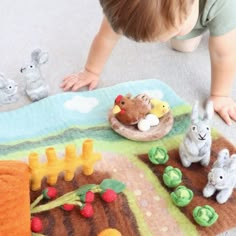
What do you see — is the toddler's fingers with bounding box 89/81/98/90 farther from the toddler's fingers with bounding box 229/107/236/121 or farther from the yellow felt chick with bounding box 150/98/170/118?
the toddler's fingers with bounding box 229/107/236/121

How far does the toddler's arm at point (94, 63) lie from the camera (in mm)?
910

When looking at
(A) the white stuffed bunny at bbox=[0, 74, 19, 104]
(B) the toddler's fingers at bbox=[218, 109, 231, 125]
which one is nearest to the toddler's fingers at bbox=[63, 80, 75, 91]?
(A) the white stuffed bunny at bbox=[0, 74, 19, 104]

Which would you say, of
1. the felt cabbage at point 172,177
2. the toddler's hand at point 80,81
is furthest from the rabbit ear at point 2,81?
the felt cabbage at point 172,177

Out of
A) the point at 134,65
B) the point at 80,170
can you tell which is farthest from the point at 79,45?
the point at 80,170

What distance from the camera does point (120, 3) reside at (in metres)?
0.54

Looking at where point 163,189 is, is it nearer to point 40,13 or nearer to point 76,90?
point 76,90

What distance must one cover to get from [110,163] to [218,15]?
0.35m

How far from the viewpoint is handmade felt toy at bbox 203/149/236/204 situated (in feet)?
2.12

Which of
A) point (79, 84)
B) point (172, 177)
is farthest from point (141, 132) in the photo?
point (79, 84)

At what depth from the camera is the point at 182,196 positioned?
0.65m

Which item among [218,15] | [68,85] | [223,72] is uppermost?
[218,15]

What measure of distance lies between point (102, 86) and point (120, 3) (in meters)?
0.41

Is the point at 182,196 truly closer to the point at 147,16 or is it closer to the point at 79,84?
the point at 147,16

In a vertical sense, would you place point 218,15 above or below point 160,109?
above
